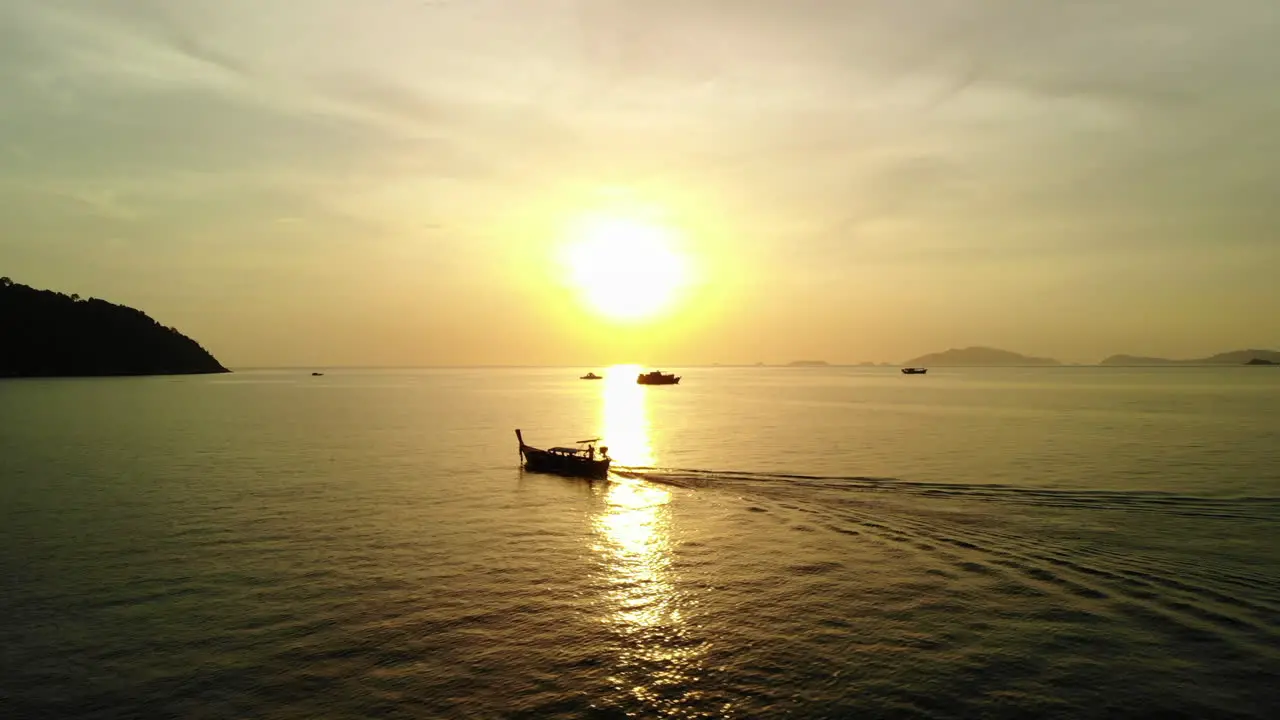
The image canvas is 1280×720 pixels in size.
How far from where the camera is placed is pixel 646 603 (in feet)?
76.5

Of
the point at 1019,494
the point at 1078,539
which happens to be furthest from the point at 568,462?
the point at 1078,539

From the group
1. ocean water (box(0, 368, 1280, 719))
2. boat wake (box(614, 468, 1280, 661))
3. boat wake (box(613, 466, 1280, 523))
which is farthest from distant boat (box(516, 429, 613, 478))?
boat wake (box(614, 468, 1280, 661))

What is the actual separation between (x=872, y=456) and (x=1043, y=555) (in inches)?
1198

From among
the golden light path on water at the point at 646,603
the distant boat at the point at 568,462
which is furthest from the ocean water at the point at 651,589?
the distant boat at the point at 568,462

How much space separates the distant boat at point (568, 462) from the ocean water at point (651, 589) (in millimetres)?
1698

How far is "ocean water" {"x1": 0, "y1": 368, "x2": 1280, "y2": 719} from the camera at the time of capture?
16.9 metres

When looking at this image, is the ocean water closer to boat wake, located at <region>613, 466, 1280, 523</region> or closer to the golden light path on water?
the golden light path on water

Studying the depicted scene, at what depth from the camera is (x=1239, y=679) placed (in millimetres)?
16969

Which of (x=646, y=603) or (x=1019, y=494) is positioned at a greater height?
(x=1019, y=494)

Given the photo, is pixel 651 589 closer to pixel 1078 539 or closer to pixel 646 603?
pixel 646 603

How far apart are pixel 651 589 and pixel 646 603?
1561mm

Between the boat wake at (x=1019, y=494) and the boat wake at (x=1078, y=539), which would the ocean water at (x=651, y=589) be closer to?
the boat wake at (x=1078, y=539)

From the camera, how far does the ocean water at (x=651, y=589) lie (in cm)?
1688

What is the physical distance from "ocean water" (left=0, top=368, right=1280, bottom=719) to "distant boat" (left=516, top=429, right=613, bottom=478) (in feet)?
5.57
